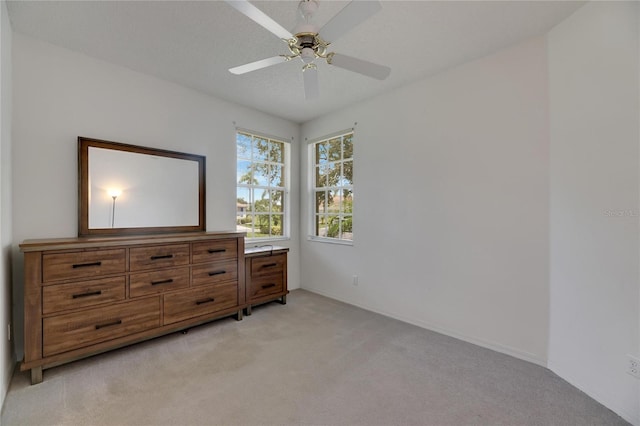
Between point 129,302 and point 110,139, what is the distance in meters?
1.58

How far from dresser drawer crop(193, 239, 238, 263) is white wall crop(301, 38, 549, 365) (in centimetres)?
157

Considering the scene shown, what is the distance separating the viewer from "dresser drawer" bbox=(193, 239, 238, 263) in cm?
279

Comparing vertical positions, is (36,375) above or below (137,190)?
below

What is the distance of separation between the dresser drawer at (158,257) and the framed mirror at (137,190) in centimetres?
47

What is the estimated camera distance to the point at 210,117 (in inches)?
135

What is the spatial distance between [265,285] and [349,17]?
2956 millimetres

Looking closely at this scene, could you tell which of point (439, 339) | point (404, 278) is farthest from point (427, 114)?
point (439, 339)

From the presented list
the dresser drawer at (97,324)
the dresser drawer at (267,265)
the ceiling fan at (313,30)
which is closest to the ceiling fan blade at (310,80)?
the ceiling fan at (313,30)

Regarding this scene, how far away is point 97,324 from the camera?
7.24 ft

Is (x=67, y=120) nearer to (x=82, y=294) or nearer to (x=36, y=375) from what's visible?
(x=82, y=294)

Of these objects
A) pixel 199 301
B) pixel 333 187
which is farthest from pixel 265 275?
pixel 333 187

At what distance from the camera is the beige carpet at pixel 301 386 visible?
5.47 ft

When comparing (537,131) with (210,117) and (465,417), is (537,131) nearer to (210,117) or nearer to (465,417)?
(465,417)

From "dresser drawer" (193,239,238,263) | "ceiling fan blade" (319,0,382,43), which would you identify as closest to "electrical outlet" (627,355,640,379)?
"ceiling fan blade" (319,0,382,43)
